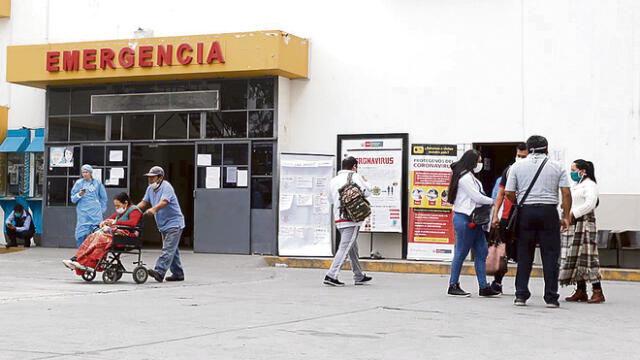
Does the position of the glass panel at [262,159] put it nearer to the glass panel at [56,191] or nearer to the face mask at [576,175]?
the glass panel at [56,191]

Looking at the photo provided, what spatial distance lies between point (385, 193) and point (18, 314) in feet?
33.4

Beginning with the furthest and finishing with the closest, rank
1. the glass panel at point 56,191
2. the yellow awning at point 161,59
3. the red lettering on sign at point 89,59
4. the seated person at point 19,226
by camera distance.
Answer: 1. the glass panel at point 56,191
2. the seated person at point 19,226
3. the red lettering on sign at point 89,59
4. the yellow awning at point 161,59

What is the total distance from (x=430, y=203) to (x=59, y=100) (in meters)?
A: 8.91

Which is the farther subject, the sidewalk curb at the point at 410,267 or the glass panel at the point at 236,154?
the glass panel at the point at 236,154

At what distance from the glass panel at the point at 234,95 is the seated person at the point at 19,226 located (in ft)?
17.4

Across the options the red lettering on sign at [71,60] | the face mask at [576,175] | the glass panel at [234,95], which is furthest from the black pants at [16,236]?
the face mask at [576,175]

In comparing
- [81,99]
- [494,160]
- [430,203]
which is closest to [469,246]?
[430,203]

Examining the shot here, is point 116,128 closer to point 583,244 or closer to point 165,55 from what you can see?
point 165,55

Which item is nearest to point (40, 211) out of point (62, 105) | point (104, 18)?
point (62, 105)

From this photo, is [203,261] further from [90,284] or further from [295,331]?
[295,331]

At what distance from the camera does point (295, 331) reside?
7.61 metres

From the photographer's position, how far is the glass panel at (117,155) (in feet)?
65.6

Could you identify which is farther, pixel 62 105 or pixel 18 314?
pixel 62 105

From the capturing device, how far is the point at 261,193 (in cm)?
1883
